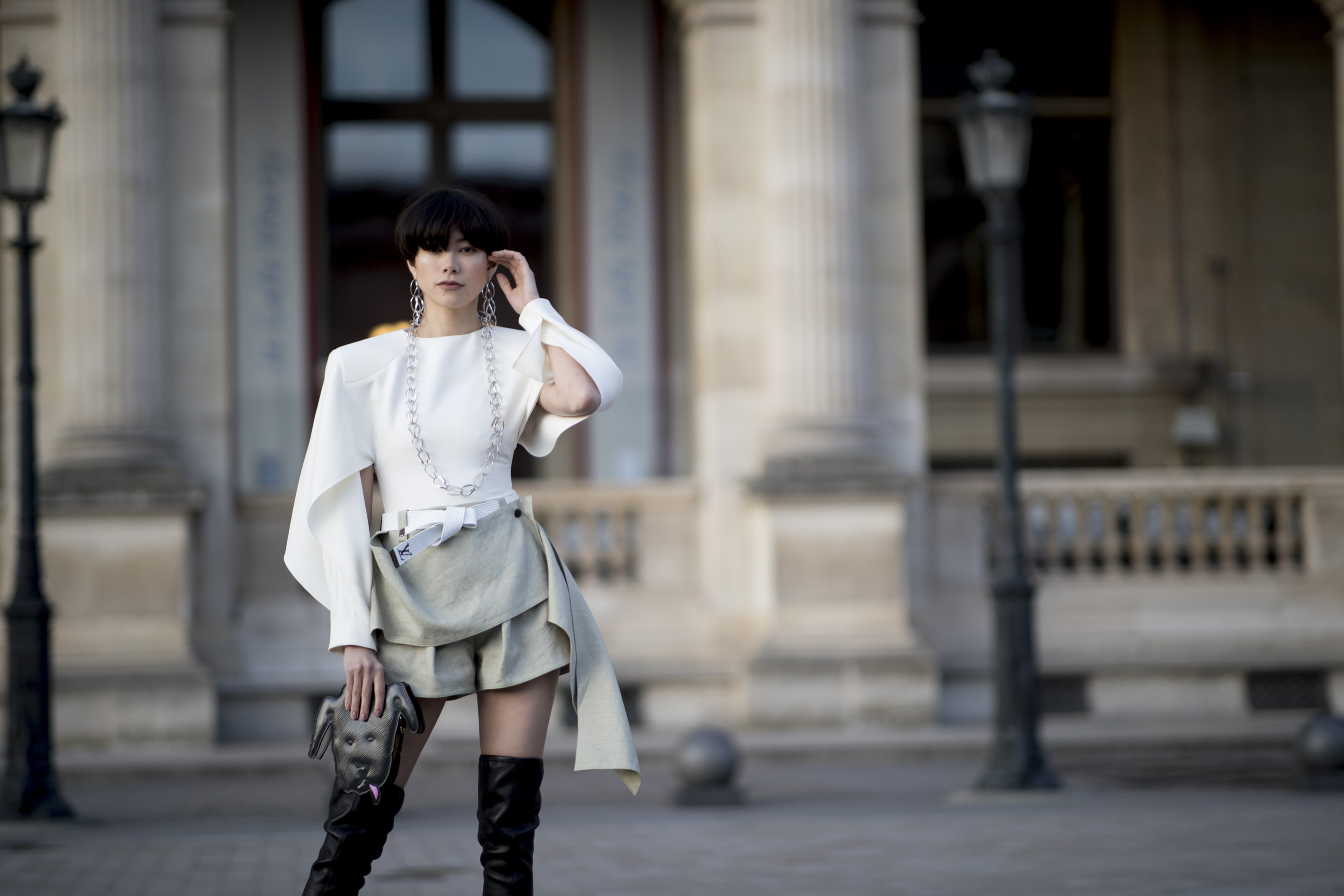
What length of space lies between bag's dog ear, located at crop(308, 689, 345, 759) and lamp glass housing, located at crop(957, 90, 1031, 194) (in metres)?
8.35

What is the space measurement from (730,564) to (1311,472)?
212 inches

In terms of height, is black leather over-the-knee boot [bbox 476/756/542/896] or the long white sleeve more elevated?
the long white sleeve

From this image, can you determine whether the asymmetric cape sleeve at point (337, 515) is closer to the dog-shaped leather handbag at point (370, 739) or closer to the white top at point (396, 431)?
the white top at point (396, 431)

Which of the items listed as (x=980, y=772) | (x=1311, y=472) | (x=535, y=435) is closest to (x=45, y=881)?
(x=535, y=435)

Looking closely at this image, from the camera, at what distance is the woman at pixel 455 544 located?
370 centimetres

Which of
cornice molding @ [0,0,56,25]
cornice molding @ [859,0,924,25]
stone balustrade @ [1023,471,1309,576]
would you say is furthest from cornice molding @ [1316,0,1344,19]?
cornice molding @ [0,0,56,25]

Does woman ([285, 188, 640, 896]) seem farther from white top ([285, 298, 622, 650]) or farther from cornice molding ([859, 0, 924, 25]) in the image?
cornice molding ([859, 0, 924, 25])

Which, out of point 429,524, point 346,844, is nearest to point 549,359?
point 429,524

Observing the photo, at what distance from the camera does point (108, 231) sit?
14203 millimetres

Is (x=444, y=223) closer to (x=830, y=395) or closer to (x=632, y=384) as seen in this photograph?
(x=830, y=395)

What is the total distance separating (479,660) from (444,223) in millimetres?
964

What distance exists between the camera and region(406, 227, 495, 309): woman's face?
3.85 m

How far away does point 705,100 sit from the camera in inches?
603

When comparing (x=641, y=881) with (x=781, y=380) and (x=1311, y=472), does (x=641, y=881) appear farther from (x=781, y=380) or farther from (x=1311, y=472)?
(x=1311, y=472)
